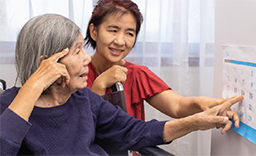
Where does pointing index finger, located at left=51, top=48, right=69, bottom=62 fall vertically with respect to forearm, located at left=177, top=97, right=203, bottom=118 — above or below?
above

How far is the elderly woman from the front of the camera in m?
0.84

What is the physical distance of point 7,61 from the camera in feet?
5.71

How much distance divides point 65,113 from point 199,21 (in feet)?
4.62

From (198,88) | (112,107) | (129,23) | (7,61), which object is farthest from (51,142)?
(198,88)

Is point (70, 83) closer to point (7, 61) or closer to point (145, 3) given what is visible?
point (7, 61)

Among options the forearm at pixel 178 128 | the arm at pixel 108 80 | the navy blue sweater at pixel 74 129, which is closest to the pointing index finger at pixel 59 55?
the navy blue sweater at pixel 74 129

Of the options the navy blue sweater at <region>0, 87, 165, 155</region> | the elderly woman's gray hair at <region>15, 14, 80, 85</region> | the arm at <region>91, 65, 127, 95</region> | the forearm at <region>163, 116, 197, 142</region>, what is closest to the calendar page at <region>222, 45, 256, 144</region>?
the forearm at <region>163, 116, 197, 142</region>

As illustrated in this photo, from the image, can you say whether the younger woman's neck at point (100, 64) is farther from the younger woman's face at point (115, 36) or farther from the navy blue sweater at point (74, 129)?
the navy blue sweater at point (74, 129)

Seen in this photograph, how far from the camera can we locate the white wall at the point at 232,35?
0.81 m

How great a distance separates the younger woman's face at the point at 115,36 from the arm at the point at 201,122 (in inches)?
20.5

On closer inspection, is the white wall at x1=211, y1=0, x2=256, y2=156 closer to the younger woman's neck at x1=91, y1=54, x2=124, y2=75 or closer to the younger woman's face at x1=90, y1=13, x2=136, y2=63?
the younger woman's face at x1=90, y1=13, x2=136, y2=63

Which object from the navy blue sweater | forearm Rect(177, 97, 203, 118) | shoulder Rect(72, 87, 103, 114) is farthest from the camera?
forearm Rect(177, 97, 203, 118)

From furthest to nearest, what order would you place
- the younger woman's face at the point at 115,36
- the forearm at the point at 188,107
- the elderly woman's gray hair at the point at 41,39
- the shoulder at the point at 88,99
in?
the younger woman's face at the point at 115,36
the forearm at the point at 188,107
the shoulder at the point at 88,99
the elderly woman's gray hair at the point at 41,39

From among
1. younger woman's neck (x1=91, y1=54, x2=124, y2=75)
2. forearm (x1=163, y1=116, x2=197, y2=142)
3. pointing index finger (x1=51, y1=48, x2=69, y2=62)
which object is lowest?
forearm (x1=163, y1=116, x2=197, y2=142)
